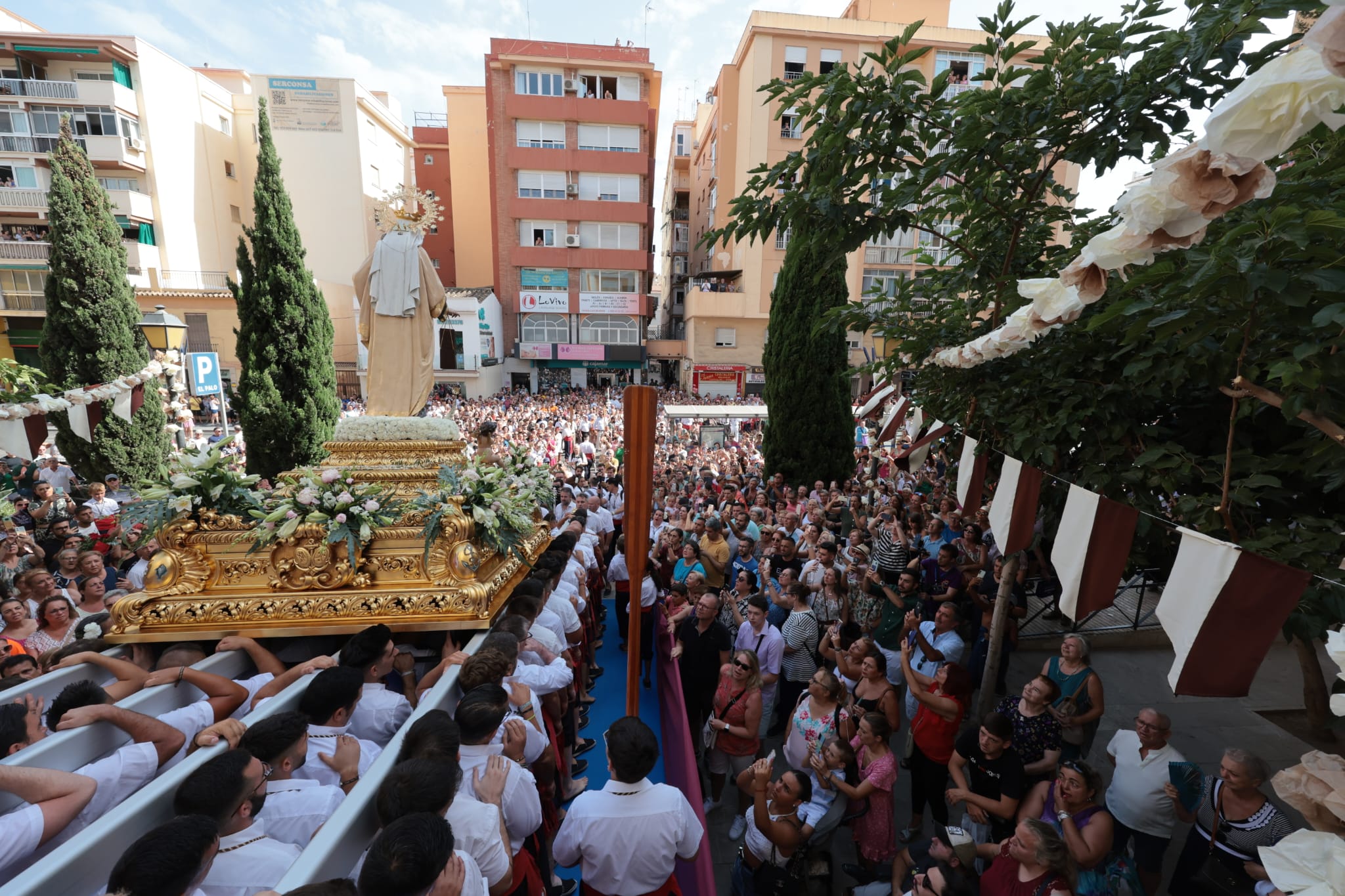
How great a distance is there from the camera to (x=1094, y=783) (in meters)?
3.28

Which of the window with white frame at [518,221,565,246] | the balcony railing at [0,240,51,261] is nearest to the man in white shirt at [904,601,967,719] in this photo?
the window with white frame at [518,221,565,246]

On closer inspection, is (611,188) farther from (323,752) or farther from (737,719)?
(323,752)

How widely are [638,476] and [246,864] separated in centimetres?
203

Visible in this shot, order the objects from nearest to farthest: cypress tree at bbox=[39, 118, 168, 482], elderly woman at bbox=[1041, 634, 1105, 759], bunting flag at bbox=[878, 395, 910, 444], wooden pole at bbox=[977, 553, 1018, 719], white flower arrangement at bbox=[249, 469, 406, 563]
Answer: elderly woman at bbox=[1041, 634, 1105, 759] → white flower arrangement at bbox=[249, 469, 406, 563] → wooden pole at bbox=[977, 553, 1018, 719] → bunting flag at bbox=[878, 395, 910, 444] → cypress tree at bbox=[39, 118, 168, 482]

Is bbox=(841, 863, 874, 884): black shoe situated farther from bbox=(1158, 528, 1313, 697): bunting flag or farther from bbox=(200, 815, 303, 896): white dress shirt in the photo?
bbox=(200, 815, 303, 896): white dress shirt

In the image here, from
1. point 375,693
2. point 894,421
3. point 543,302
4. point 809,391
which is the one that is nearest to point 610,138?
point 543,302

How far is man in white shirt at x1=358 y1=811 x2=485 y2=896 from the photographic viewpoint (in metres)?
1.96

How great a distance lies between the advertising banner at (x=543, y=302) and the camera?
111 ft

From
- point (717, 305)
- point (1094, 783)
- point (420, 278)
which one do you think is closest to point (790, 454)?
point (420, 278)

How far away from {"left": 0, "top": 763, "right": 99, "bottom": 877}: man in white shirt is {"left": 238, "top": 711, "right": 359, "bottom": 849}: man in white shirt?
576 millimetres

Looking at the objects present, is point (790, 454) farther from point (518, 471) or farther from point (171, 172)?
point (171, 172)

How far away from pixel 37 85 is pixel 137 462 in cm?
2566

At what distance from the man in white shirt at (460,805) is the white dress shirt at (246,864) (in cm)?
31

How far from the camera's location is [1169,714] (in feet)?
20.5
